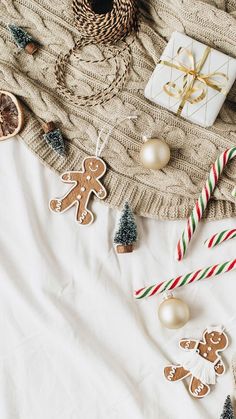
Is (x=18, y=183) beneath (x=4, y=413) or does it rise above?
above

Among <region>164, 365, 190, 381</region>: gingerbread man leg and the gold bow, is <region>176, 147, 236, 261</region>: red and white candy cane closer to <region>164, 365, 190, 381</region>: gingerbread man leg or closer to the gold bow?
the gold bow

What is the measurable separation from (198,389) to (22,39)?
1021mm

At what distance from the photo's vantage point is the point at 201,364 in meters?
1.44

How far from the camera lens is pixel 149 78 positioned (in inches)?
59.7

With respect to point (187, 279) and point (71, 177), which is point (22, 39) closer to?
point (71, 177)

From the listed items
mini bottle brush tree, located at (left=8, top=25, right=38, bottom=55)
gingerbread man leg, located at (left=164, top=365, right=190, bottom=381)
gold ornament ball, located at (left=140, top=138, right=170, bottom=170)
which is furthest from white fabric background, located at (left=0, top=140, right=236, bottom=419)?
mini bottle brush tree, located at (left=8, top=25, right=38, bottom=55)

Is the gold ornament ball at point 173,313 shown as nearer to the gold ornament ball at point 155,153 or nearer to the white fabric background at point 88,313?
the white fabric background at point 88,313

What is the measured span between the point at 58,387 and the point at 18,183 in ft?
1.78

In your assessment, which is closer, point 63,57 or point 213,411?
point 213,411

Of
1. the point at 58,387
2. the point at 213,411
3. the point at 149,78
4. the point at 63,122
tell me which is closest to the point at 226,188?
the point at 149,78

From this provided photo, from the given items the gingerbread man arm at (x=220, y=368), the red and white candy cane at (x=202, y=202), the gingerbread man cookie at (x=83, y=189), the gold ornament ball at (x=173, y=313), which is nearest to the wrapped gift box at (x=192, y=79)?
the red and white candy cane at (x=202, y=202)

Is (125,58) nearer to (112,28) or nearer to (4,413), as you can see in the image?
(112,28)

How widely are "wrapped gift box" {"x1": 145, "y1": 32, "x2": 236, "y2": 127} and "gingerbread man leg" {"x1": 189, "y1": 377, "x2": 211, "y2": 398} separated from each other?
2.15ft

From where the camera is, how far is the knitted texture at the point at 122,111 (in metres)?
1.50
